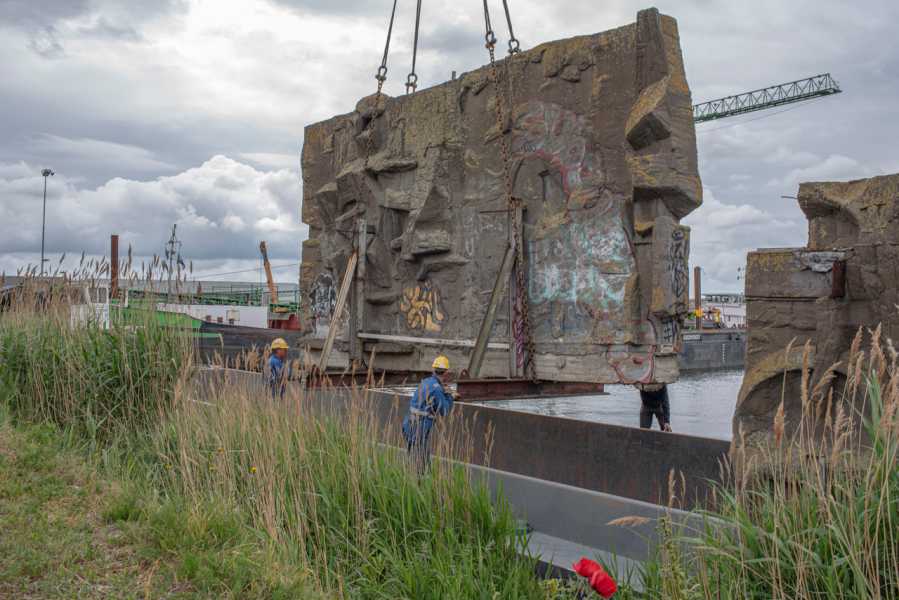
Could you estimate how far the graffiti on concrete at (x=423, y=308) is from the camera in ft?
33.2

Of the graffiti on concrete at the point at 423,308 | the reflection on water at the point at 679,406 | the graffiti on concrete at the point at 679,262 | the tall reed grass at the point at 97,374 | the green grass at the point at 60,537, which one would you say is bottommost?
the reflection on water at the point at 679,406

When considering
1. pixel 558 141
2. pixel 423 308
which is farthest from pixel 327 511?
pixel 423 308

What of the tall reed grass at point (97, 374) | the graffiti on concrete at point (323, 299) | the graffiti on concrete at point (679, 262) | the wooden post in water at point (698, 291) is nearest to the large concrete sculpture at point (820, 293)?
the graffiti on concrete at point (679, 262)

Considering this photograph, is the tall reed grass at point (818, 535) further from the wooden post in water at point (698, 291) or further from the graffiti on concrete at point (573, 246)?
the wooden post in water at point (698, 291)

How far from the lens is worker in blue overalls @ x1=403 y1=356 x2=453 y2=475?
18.6 feet

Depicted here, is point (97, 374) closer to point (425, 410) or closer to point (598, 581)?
point (425, 410)

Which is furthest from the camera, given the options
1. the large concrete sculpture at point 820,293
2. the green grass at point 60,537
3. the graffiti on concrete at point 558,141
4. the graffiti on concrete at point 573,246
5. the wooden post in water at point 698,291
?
the wooden post in water at point 698,291

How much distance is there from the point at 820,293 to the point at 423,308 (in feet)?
19.7

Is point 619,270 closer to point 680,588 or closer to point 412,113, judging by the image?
point 412,113

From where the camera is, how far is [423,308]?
10.3 meters

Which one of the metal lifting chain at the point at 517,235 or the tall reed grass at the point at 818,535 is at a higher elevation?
the metal lifting chain at the point at 517,235

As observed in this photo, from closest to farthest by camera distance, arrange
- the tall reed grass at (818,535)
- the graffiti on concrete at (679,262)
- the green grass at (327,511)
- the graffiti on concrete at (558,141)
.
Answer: the tall reed grass at (818,535)
the green grass at (327,511)
the graffiti on concrete at (679,262)
the graffiti on concrete at (558,141)

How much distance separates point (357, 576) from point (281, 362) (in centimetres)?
436

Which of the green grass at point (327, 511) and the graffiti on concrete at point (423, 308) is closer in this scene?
the green grass at point (327, 511)
